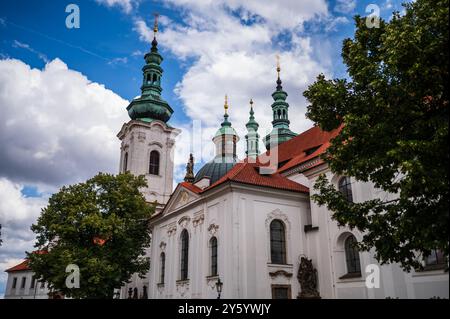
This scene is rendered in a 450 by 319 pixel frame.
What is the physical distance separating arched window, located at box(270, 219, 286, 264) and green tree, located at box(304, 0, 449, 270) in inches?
383

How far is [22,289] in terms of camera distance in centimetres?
5609

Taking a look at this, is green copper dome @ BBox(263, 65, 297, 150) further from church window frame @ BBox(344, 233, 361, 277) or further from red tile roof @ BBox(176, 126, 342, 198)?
church window frame @ BBox(344, 233, 361, 277)

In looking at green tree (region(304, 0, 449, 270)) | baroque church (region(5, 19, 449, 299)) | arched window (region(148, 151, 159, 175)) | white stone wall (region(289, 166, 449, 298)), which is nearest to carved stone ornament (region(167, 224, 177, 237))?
baroque church (region(5, 19, 449, 299))

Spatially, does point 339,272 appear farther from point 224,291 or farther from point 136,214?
point 136,214

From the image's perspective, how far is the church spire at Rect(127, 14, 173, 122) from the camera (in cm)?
4362

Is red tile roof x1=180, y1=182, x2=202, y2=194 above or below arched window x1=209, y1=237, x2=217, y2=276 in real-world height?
above

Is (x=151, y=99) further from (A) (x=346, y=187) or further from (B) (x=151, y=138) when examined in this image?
(A) (x=346, y=187)

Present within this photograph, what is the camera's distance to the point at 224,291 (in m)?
19.7

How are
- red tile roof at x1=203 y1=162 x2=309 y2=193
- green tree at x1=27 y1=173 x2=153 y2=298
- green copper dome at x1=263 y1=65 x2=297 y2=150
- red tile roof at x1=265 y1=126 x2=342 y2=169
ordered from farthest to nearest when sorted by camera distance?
green copper dome at x1=263 y1=65 x2=297 y2=150
red tile roof at x1=265 y1=126 x2=342 y2=169
green tree at x1=27 y1=173 x2=153 y2=298
red tile roof at x1=203 y1=162 x2=309 y2=193

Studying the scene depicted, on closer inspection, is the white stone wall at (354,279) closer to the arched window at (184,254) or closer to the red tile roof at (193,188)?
Answer: the red tile roof at (193,188)

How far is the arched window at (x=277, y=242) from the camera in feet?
69.9

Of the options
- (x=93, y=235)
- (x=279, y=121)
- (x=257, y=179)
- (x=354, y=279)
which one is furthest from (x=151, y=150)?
(x=354, y=279)

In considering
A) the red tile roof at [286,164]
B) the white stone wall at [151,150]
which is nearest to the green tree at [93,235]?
the red tile roof at [286,164]
